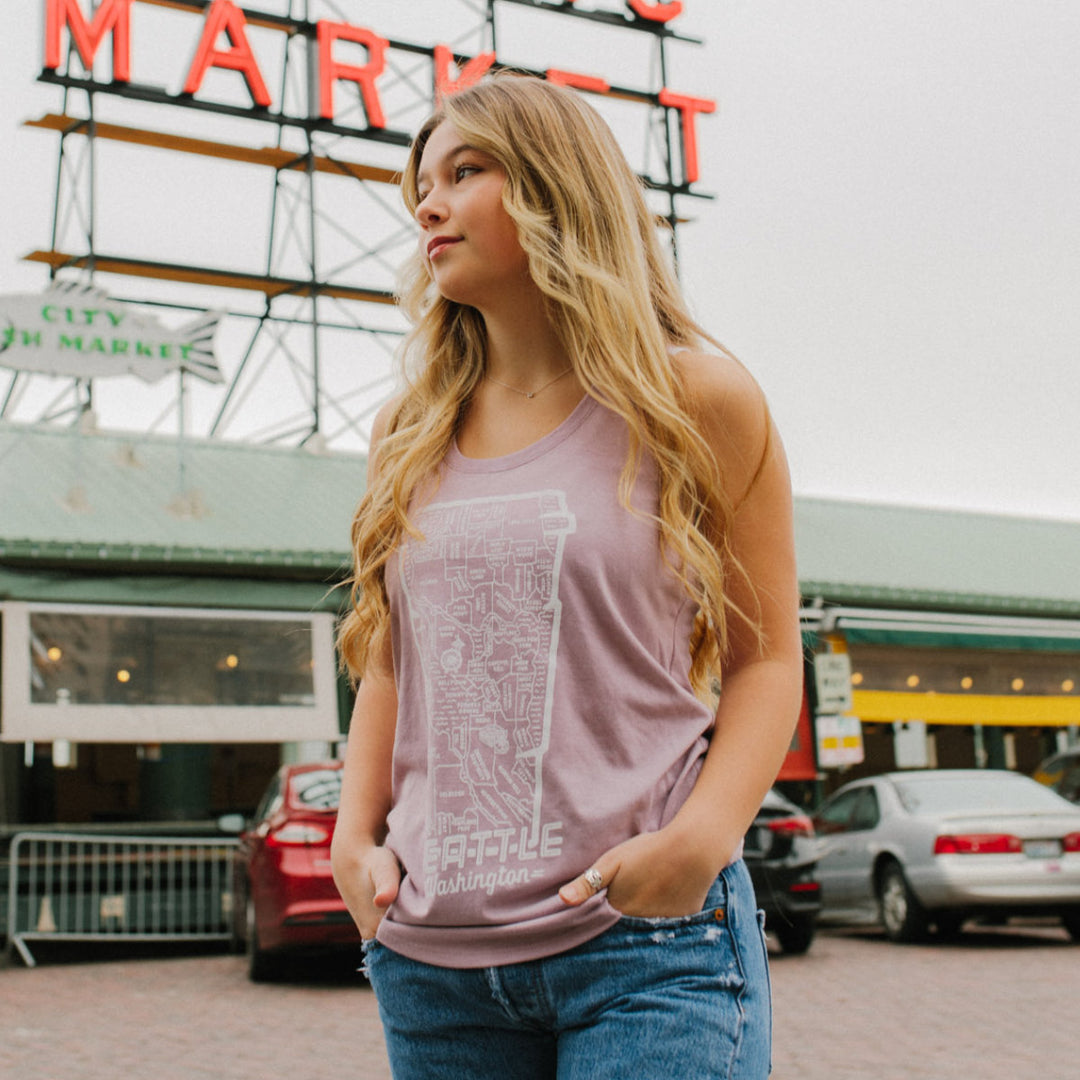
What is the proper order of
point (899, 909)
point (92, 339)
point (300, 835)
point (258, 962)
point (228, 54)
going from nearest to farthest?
point (300, 835) → point (258, 962) → point (899, 909) → point (92, 339) → point (228, 54)

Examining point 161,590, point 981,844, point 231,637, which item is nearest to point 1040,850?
point 981,844

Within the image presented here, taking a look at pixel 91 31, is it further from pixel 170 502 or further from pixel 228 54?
pixel 170 502

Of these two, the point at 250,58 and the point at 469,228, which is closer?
the point at 469,228

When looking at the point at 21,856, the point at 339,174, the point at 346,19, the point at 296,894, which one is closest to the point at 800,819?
the point at 296,894

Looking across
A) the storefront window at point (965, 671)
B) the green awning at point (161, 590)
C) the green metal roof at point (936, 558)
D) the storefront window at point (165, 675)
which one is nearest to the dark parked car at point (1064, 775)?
the storefront window at point (965, 671)

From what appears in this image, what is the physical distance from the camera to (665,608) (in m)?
1.73

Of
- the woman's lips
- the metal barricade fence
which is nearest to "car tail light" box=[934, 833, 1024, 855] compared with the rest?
the metal barricade fence

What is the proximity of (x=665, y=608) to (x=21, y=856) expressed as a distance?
12475mm

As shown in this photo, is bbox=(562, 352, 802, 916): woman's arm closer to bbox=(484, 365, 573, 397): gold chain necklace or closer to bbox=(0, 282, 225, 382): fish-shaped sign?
bbox=(484, 365, 573, 397): gold chain necklace

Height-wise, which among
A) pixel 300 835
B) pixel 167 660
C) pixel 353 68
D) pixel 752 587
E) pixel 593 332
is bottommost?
pixel 300 835

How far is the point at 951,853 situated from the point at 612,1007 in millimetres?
10659

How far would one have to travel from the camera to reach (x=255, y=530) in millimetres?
16469

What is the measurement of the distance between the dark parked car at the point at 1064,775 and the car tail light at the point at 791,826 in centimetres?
434

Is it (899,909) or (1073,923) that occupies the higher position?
(899,909)
